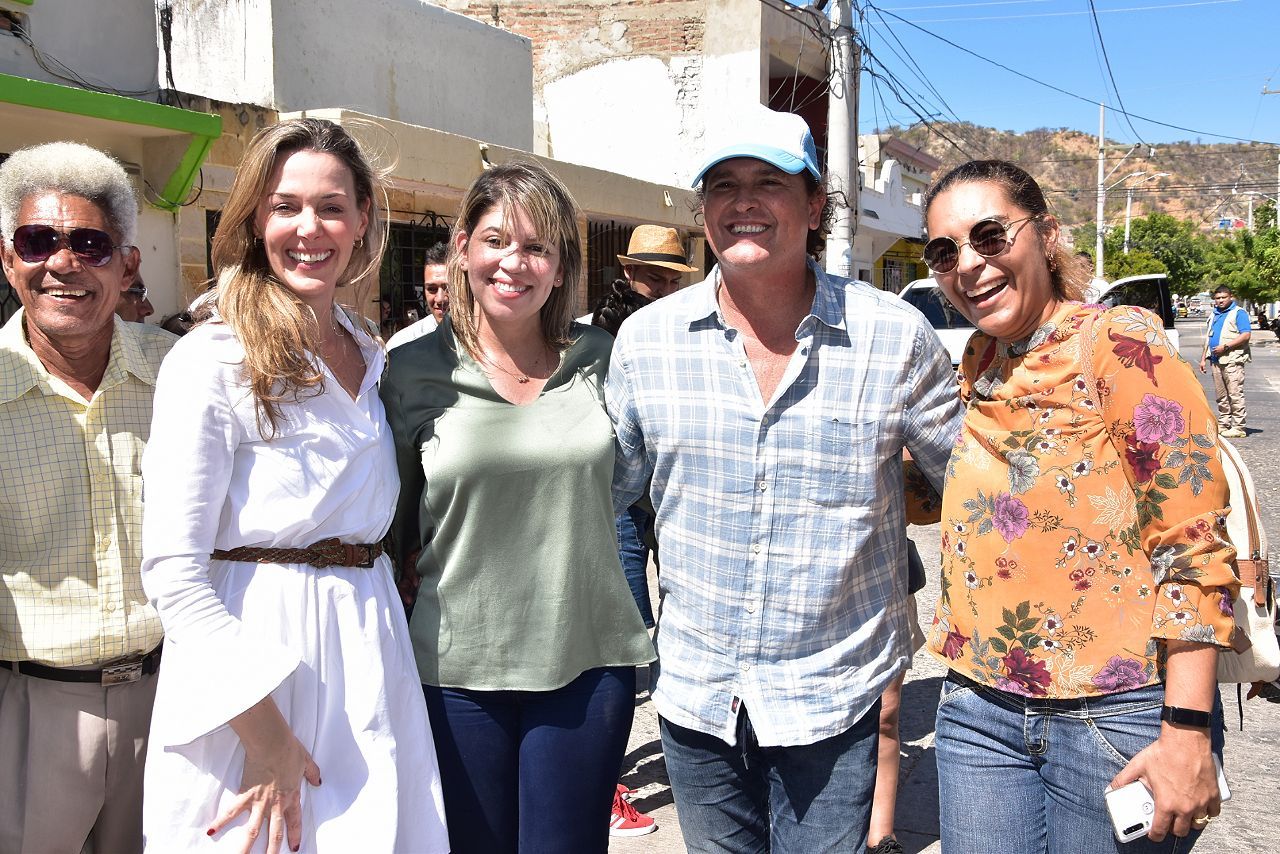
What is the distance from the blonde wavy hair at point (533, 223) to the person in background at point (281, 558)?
0.29m

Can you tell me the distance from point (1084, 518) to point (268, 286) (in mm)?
1619

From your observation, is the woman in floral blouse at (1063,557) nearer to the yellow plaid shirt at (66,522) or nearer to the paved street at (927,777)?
the paved street at (927,777)

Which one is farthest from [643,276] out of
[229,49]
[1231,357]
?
[1231,357]

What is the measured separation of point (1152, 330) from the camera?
1.88m

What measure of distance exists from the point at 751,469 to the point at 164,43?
26.1ft

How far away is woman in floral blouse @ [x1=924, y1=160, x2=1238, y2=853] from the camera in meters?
1.79

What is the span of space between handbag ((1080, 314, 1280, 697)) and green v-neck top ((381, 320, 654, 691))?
108 cm

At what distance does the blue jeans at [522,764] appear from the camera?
2268 mm

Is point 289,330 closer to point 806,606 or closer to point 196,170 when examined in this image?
point 806,606

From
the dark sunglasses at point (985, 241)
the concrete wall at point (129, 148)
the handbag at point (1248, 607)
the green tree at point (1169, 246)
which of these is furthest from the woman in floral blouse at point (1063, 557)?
the green tree at point (1169, 246)

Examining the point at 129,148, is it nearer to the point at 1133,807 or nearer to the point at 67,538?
the point at 67,538

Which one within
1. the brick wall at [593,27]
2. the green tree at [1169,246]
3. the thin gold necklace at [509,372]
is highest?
the green tree at [1169,246]

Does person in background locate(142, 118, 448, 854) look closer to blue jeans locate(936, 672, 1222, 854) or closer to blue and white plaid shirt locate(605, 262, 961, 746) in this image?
blue and white plaid shirt locate(605, 262, 961, 746)

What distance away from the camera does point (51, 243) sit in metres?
2.27
